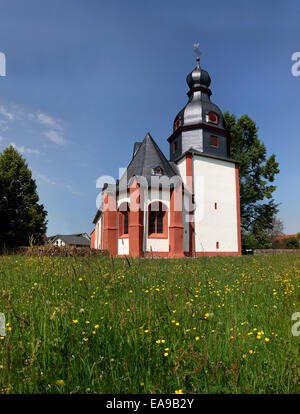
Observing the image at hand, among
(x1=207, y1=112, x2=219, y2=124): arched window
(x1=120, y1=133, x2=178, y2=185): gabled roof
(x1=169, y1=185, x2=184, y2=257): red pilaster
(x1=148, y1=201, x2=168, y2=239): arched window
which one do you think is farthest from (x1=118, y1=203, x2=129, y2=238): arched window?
(x1=207, y1=112, x2=219, y2=124): arched window

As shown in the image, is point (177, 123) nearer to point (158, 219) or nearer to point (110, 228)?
point (158, 219)

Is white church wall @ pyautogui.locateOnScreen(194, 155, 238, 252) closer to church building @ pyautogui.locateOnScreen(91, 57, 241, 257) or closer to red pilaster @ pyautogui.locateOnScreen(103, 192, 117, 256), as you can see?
church building @ pyautogui.locateOnScreen(91, 57, 241, 257)

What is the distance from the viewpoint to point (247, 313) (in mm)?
3119

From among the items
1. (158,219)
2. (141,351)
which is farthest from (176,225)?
(141,351)

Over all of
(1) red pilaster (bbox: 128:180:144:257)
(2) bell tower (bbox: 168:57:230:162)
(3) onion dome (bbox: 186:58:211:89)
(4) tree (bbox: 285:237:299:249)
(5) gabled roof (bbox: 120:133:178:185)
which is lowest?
(4) tree (bbox: 285:237:299:249)

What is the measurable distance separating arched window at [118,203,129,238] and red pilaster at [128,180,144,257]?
164cm

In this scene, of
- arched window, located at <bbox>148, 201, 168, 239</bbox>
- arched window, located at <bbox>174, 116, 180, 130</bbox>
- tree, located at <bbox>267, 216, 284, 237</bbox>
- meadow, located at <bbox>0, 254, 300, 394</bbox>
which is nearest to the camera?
meadow, located at <bbox>0, 254, 300, 394</bbox>

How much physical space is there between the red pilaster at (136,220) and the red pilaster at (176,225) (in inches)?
100

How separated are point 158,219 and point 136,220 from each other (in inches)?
88.1

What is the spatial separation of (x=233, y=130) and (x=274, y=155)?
6.77m

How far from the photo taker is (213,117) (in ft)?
88.9

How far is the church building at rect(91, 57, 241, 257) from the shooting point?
20719mm

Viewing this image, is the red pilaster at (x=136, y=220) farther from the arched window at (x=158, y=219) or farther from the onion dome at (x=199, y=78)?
the onion dome at (x=199, y=78)

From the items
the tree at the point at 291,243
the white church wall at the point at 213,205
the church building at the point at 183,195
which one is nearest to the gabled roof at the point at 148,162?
the church building at the point at 183,195
